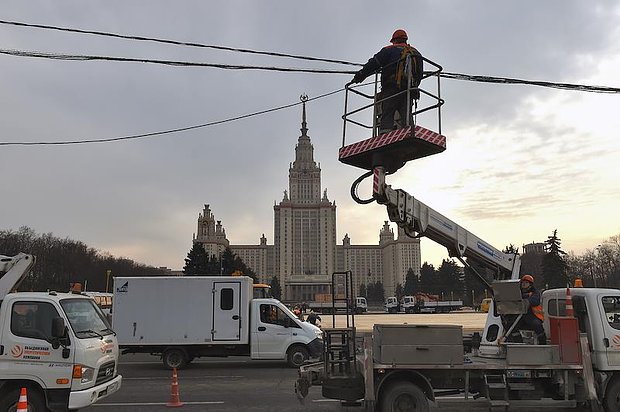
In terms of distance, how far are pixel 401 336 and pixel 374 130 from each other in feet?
11.9

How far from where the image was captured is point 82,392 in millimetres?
7918

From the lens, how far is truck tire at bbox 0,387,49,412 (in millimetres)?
7922

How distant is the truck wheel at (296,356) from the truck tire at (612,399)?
9.45m

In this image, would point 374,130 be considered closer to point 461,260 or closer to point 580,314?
point 461,260

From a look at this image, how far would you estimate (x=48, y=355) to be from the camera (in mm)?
8039

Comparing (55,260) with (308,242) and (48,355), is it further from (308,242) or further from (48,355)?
(308,242)

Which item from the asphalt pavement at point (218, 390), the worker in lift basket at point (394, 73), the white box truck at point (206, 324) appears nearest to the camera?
the worker in lift basket at point (394, 73)

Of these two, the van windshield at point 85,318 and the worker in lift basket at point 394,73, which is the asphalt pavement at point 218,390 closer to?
the van windshield at point 85,318

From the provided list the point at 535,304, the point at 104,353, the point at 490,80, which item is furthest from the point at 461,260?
the point at 104,353

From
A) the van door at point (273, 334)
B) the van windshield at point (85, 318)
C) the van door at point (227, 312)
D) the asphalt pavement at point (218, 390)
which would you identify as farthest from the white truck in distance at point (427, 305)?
the van windshield at point (85, 318)

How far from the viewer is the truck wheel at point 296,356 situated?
1617 centimetres

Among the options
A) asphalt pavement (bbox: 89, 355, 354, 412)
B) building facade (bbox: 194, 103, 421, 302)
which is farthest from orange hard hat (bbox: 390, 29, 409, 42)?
building facade (bbox: 194, 103, 421, 302)

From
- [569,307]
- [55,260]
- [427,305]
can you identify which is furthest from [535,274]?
[569,307]

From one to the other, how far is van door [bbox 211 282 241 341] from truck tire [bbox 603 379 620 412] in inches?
424
